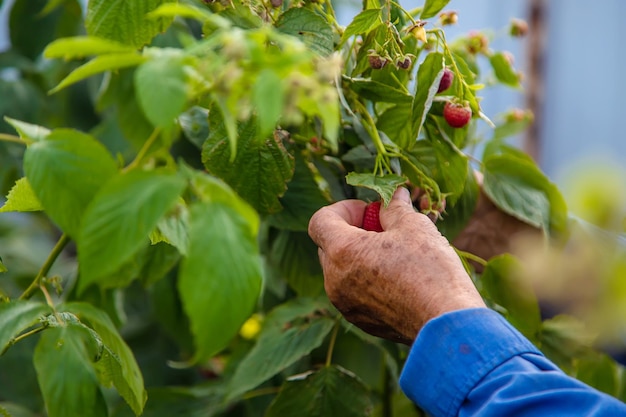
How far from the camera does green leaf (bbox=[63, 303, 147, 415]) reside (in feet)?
1.53

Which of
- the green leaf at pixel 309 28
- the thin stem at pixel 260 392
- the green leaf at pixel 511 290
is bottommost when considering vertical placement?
the thin stem at pixel 260 392

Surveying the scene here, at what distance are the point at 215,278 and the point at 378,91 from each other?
0.87 ft

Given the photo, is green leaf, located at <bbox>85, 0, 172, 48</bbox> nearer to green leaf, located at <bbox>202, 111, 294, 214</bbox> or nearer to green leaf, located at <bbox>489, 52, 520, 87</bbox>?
green leaf, located at <bbox>202, 111, 294, 214</bbox>

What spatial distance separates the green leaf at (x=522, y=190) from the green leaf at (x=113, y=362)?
12.5 inches

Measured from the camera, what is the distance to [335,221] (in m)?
0.50

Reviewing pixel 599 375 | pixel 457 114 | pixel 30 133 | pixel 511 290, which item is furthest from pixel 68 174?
pixel 599 375

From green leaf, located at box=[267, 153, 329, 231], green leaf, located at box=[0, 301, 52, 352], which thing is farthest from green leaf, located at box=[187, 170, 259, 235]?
green leaf, located at box=[267, 153, 329, 231]

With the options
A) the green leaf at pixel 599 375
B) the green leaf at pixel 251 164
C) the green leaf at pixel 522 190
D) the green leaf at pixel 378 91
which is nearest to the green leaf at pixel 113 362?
the green leaf at pixel 251 164

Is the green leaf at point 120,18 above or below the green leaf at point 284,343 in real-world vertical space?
above

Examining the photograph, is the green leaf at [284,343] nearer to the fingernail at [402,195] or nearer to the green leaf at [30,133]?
the fingernail at [402,195]

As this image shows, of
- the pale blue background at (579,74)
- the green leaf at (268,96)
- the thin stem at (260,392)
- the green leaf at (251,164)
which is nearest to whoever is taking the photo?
the green leaf at (268,96)

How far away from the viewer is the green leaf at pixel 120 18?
0.47m

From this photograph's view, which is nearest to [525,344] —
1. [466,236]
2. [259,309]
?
[466,236]

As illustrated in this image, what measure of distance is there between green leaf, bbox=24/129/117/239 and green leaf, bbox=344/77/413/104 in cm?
22
